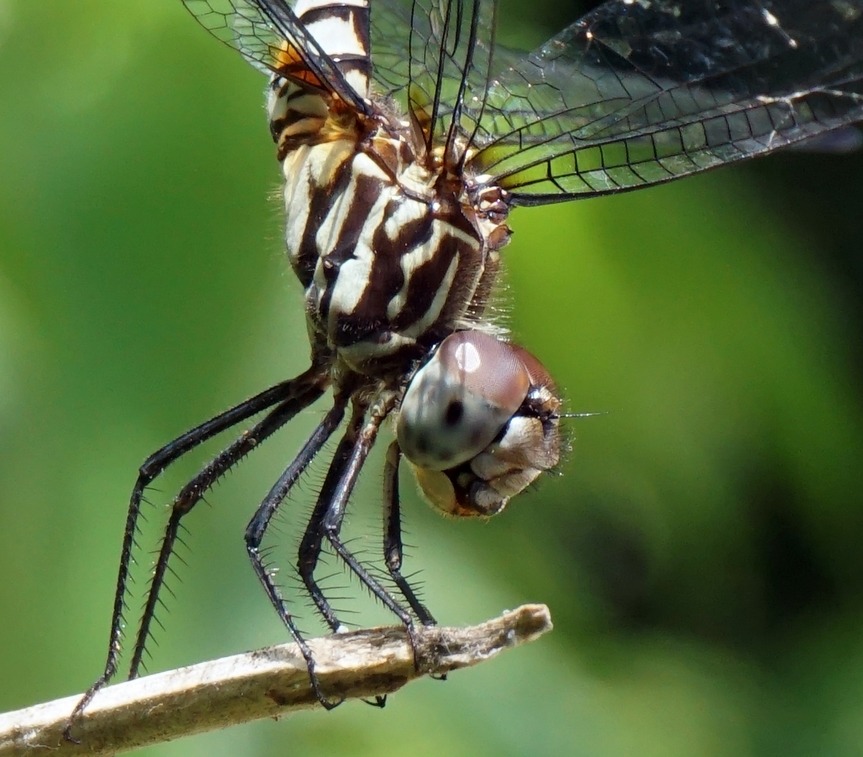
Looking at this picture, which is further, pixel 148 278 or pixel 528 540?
pixel 528 540

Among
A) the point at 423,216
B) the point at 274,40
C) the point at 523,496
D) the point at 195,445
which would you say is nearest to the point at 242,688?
the point at 195,445

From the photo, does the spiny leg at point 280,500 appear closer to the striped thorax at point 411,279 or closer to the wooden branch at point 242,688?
the striped thorax at point 411,279

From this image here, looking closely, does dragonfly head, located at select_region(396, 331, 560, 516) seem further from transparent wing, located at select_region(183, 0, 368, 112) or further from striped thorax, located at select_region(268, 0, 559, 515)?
transparent wing, located at select_region(183, 0, 368, 112)

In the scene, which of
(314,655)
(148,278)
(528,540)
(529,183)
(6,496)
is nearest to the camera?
(314,655)

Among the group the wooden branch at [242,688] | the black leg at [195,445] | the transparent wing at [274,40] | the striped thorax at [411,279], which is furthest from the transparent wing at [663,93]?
the wooden branch at [242,688]

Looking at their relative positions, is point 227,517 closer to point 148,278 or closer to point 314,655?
point 148,278

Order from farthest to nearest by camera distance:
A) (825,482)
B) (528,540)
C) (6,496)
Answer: (825,482), (528,540), (6,496)

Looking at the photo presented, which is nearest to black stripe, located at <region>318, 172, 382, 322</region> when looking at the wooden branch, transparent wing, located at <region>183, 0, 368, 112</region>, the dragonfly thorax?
the dragonfly thorax

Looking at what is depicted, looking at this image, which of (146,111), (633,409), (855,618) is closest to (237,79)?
(146,111)
